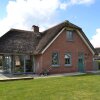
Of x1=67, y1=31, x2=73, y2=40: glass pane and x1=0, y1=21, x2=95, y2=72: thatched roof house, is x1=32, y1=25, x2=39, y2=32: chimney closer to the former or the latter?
x1=0, y1=21, x2=95, y2=72: thatched roof house

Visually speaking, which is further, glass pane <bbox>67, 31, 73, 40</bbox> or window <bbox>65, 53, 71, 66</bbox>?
glass pane <bbox>67, 31, 73, 40</bbox>

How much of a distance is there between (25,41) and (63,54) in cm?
520

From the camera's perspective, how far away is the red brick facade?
25.9m

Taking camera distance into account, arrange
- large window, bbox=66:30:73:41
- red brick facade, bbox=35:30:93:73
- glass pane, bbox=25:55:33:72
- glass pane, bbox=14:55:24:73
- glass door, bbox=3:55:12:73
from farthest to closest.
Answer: large window, bbox=66:30:73:41 < glass door, bbox=3:55:12:73 < glass pane, bbox=25:55:33:72 < glass pane, bbox=14:55:24:73 < red brick facade, bbox=35:30:93:73

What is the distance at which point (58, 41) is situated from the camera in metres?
27.0

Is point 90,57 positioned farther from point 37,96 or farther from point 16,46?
point 37,96

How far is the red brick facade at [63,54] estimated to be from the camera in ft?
84.8

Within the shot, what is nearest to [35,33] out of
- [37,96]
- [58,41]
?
[58,41]

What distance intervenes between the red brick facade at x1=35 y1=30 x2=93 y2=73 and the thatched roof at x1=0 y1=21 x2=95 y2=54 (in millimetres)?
848

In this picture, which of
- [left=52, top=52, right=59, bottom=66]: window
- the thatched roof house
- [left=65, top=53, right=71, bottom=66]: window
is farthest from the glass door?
[left=65, top=53, right=71, bottom=66]: window

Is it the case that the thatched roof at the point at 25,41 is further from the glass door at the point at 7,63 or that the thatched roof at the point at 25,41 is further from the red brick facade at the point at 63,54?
the glass door at the point at 7,63

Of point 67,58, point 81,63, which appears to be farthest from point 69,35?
point 81,63

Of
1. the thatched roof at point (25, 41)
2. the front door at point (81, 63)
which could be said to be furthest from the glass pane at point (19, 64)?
the front door at point (81, 63)

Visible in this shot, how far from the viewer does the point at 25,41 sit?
27516 mm
